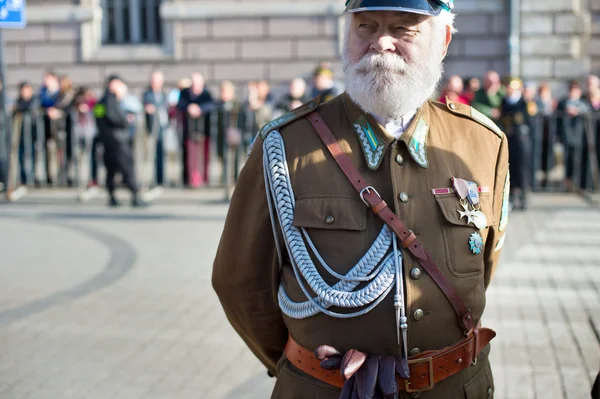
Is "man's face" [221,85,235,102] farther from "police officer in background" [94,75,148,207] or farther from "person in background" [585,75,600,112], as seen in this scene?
"person in background" [585,75,600,112]

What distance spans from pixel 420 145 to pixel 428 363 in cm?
64

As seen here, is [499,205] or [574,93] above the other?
[574,93]

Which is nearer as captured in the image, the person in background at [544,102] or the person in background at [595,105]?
the person in background at [595,105]

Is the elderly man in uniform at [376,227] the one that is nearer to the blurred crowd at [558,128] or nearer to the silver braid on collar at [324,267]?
the silver braid on collar at [324,267]

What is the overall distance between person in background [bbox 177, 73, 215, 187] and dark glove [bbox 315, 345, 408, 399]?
10.6 meters

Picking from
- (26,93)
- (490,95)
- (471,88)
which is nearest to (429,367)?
(490,95)

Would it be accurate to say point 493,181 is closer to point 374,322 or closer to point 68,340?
point 374,322

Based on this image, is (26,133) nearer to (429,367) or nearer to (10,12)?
(10,12)

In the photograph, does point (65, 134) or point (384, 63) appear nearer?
point (384, 63)

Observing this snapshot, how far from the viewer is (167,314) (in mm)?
6027

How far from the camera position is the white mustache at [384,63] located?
97.2 inches

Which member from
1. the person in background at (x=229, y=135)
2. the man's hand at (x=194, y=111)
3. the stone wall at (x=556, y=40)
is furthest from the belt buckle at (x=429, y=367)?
the stone wall at (x=556, y=40)

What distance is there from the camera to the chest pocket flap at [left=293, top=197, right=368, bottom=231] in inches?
96.9

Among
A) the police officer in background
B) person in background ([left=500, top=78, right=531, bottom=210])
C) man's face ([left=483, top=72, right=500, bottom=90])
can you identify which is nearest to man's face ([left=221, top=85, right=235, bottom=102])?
the police officer in background
